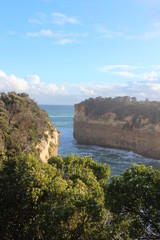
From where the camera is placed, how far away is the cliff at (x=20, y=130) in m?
17.3

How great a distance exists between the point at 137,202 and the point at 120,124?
41909 millimetres

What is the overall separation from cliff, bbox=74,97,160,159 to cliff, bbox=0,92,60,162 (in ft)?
77.7

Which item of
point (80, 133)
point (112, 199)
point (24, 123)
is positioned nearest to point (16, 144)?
point (24, 123)

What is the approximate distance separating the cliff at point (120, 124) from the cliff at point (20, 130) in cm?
2367

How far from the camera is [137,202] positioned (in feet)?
26.4

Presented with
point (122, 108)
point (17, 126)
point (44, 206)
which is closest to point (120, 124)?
point (122, 108)

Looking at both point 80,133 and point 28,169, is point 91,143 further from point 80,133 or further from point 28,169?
point 28,169

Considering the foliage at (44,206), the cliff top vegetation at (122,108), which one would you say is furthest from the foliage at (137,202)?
the cliff top vegetation at (122,108)

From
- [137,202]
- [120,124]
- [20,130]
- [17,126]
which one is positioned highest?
[17,126]

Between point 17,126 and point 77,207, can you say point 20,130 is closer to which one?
point 17,126

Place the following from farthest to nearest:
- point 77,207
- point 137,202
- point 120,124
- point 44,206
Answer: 1. point 120,124
2. point 44,206
3. point 77,207
4. point 137,202

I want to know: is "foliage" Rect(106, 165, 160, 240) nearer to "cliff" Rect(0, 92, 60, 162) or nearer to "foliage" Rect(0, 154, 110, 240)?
"foliage" Rect(0, 154, 110, 240)

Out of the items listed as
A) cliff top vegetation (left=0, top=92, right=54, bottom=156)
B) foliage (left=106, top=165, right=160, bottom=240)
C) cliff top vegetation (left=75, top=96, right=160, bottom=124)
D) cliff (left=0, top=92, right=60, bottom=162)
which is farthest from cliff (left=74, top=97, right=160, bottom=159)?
foliage (left=106, top=165, right=160, bottom=240)

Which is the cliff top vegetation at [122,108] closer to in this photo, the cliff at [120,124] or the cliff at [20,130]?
the cliff at [120,124]
